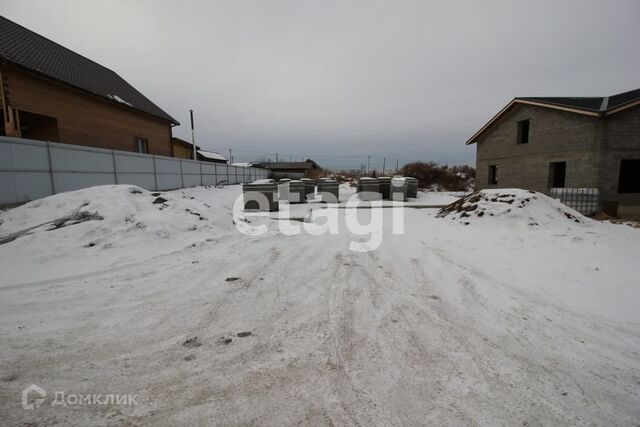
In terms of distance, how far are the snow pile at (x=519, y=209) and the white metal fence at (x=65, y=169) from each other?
46.6 feet

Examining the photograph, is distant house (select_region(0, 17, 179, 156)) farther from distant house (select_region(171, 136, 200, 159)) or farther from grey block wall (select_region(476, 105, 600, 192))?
grey block wall (select_region(476, 105, 600, 192))

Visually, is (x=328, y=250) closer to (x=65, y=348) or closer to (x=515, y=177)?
(x=65, y=348)

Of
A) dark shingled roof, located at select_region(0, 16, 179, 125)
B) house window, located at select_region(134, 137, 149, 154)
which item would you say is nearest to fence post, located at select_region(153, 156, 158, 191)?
house window, located at select_region(134, 137, 149, 154)

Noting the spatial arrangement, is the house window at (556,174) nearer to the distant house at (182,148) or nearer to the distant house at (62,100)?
the distant house at (62,100)

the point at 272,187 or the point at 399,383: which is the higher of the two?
the point at 272,187

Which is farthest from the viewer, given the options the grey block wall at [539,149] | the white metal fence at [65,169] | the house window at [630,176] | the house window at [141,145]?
the house window at [141,145]

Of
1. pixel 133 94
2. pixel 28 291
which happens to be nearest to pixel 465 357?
pixel 28 291

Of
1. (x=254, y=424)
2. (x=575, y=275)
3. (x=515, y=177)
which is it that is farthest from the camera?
(x=515, y=177)

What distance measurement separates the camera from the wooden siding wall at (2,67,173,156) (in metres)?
11.0

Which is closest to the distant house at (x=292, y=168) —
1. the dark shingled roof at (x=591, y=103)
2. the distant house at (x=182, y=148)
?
the distant house at (x=182, y=148)

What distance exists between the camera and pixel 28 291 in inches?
149

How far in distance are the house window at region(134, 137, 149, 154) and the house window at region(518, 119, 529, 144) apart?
83.4 feet

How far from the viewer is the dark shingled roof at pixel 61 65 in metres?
11.6

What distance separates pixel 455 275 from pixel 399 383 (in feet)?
9.61
